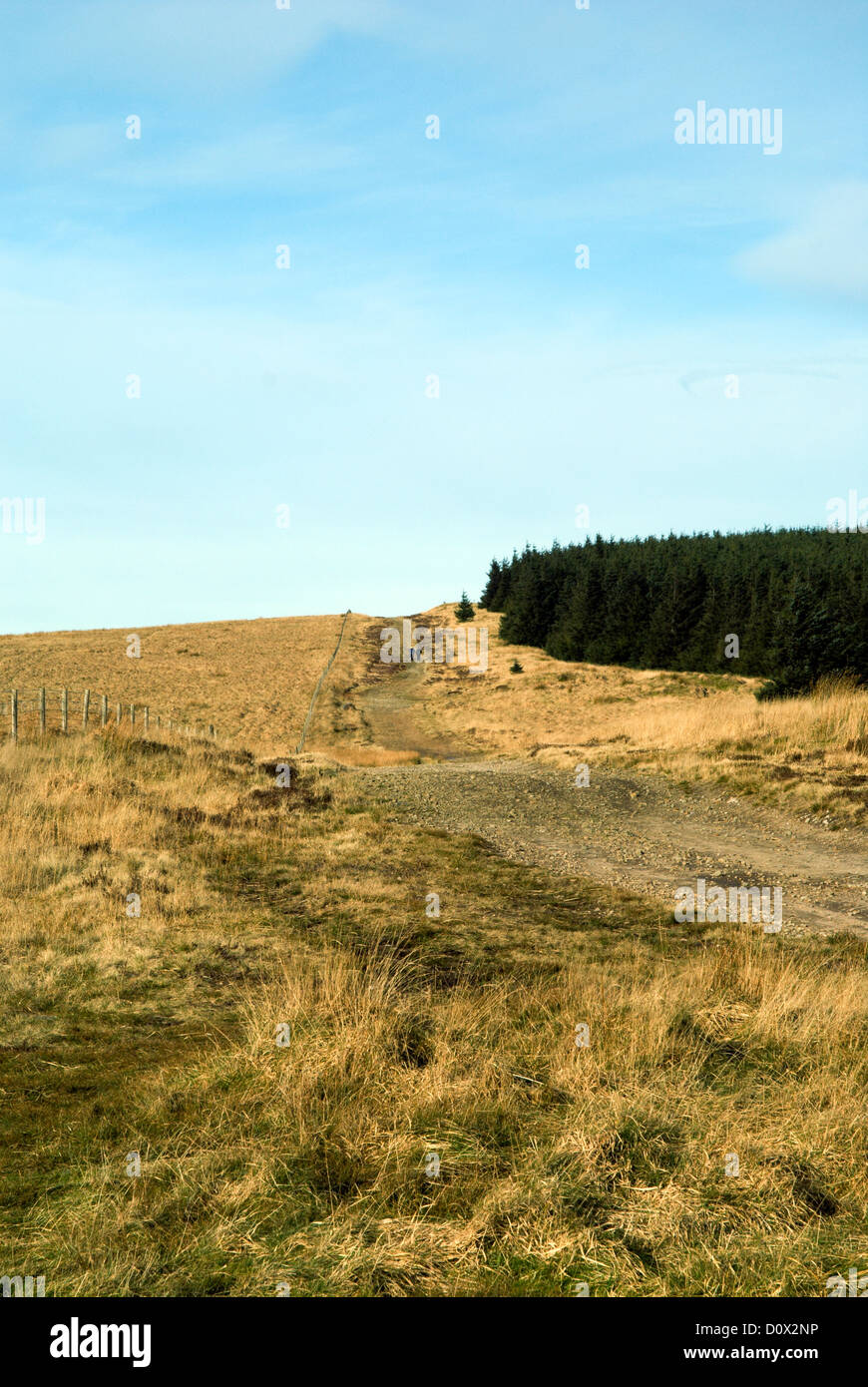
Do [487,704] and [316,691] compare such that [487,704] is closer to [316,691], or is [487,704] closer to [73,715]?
[316,691]

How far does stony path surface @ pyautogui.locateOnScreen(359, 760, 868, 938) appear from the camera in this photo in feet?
42.3

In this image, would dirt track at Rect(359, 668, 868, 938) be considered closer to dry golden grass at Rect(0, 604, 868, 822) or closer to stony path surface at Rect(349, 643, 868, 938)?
stony path surface at Rect(349, 643, 868, 938)

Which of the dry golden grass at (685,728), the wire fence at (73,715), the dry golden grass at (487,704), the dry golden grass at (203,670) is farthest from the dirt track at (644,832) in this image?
the dry golden grass at (203,670)

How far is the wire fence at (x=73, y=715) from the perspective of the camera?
21.7 meters

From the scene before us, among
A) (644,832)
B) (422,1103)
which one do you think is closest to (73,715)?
(644,832)

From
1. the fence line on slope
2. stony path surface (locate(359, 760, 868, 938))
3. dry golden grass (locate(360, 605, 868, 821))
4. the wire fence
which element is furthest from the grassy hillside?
the fence line on slope

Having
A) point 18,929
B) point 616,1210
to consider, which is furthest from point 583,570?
point 616,1210

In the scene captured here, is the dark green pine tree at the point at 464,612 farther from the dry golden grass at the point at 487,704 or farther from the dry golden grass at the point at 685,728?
the dry golden grass at the point at 685,728

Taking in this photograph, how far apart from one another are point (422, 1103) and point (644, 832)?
1137 cm

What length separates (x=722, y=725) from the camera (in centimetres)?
2342

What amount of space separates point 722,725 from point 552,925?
14.0m

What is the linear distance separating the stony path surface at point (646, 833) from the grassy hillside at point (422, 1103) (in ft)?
7.68

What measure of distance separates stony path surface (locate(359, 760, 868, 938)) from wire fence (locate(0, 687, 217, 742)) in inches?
274

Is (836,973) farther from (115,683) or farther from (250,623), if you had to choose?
(250,623)
